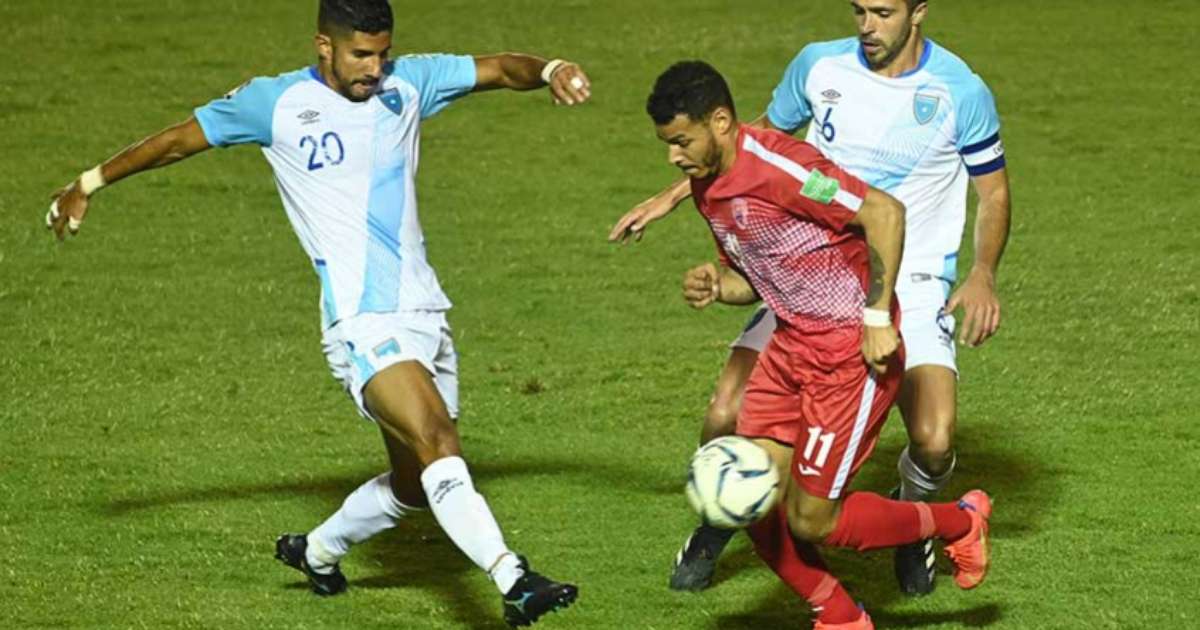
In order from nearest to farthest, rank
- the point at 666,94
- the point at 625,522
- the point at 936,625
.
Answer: the point at 666,94 → the point at 936,625 → the point at 625,522

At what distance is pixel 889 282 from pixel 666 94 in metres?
0.81

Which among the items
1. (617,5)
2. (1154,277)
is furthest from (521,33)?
(1154,277)

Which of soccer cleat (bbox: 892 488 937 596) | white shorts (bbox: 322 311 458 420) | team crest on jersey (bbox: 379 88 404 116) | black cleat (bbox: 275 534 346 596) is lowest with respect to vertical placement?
black cleat (bbox: 275 534 346 596)

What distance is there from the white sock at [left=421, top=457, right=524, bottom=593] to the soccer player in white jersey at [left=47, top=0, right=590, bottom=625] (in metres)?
0.05

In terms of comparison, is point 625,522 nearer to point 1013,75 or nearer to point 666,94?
point 666,94

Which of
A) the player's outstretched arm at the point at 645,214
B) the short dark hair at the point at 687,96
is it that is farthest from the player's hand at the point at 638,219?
the short dark hair at the point at 687,96

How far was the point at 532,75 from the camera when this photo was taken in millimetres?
7039

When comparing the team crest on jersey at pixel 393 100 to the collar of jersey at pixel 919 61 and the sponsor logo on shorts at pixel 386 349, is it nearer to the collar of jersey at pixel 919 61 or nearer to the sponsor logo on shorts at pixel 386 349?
the sponsor logo on shorts at pixel 386 349

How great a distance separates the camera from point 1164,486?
8164 mm

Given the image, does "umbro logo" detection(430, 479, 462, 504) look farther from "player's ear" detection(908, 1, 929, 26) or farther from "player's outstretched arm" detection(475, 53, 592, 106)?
"player's ear" detection(908, 1, 929, 26)

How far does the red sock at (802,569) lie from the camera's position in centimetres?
645

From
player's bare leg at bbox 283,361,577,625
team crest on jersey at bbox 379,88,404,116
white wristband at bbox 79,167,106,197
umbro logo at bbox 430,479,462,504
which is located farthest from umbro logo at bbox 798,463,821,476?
white wristband at bbox 79,167,106,197

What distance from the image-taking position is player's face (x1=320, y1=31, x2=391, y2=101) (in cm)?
662

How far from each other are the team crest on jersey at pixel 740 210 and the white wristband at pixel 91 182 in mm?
2125
